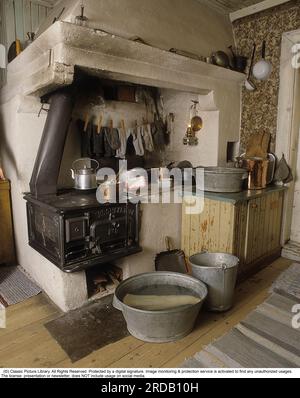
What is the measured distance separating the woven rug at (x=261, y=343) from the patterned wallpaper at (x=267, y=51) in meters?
1.73

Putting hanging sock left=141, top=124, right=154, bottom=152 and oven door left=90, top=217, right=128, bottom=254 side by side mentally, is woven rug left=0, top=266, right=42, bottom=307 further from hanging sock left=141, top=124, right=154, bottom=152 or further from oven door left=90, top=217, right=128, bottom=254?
hanging sock left=141, top=124, right=154, bottom=152

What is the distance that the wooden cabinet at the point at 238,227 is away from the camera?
7.89 ft

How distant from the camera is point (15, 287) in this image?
2463 mm

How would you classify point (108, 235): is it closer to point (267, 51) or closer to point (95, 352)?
point (95, 352)

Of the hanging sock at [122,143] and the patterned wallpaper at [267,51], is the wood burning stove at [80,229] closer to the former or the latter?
the hanging sock at [122,143]

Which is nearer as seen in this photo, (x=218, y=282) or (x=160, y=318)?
(x=160, y=318)

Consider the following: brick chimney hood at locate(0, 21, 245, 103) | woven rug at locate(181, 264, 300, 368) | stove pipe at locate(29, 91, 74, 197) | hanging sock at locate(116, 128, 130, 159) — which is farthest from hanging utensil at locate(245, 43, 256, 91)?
woven rug at locate(181, 264, 300, 368)

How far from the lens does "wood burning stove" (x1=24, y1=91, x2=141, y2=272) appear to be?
1.98 metres

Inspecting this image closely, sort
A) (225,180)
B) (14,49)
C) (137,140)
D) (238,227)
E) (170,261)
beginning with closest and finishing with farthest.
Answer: (238,227)
(225,180)
(170,261)
(14,49)
(137,140)

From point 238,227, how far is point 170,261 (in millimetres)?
689

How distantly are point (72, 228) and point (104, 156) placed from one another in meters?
1.14

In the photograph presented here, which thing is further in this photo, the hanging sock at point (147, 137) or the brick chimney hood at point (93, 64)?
the hanging sock at point (147, 137)

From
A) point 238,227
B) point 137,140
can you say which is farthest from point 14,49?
point 238,227

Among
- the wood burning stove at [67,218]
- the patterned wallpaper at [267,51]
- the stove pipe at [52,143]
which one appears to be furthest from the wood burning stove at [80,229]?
the patterned wallpaper at [267,51]
